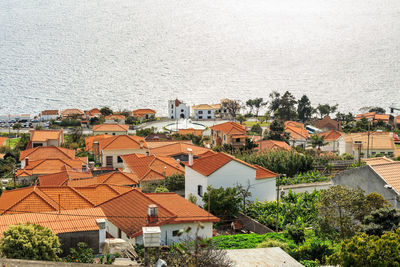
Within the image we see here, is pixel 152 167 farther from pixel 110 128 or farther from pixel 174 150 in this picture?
pixel 110 128

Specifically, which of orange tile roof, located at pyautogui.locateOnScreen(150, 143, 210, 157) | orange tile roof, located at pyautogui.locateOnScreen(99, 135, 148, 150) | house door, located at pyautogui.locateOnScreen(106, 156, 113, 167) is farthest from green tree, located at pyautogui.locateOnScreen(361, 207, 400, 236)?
house door, located at pyautogui.locateOnScreen(106, 156, 113, 167)

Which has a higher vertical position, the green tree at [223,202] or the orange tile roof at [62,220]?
the orange tile roof at [62,220]

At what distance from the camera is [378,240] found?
12.3 metres

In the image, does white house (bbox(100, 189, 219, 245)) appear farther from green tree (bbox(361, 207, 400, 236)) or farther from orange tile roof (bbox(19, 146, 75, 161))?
orange tile roof (bbox(19, 146, 75, 161))

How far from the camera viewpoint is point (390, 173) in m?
20.6

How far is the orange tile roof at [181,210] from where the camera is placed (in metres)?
19.6

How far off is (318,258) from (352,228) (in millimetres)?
2212

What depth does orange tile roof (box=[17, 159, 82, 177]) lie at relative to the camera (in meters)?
38.6

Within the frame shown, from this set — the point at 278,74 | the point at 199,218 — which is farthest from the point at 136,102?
the point at 199,218

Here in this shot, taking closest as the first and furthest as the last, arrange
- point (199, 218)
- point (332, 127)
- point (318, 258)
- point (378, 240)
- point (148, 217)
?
point (378, 240) < point (318, 258) < point (148, 217) < point (199, 218) < point (332, 127)

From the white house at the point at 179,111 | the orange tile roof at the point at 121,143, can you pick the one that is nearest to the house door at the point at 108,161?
the orange tile roof at the point at 121,143

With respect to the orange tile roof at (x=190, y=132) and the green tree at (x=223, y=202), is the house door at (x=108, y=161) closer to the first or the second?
the green tree at (x=223, y=202)

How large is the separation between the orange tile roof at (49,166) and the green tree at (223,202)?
15.6 m

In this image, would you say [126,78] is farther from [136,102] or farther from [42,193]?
[42,193]
